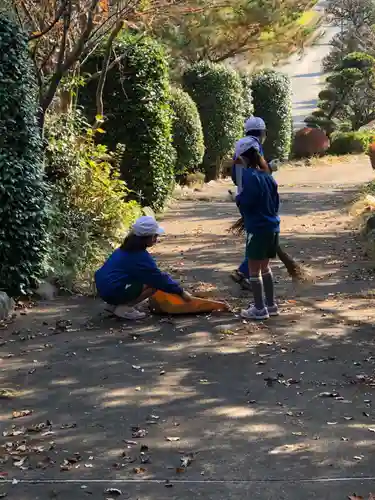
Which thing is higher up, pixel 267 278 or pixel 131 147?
pixel 131 147

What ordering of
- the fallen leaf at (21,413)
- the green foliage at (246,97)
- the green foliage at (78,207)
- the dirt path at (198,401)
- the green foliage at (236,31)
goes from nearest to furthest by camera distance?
the dirt path at (198,401)
the fallen leaf at (21,413)
the green foliage at (78,207)
the green foliage at (236,31)
the green foliage at (246,97)

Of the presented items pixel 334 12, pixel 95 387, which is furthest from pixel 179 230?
pixel 334 12

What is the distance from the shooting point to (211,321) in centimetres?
709

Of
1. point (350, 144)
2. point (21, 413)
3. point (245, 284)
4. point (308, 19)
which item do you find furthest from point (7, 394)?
point (350, 144)

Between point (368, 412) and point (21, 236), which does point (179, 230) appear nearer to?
point (21, 236)

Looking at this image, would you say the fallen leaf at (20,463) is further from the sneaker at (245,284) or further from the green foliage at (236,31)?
the green foliage at (236,31)

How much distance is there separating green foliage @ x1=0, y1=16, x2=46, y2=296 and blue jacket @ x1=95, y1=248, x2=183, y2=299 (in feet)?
2.89

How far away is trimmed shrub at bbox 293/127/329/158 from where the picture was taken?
2808 centimetres

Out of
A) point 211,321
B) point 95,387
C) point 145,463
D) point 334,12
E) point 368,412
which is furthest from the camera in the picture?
point 334,12

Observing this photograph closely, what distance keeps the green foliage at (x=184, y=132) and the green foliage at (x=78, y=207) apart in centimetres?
634

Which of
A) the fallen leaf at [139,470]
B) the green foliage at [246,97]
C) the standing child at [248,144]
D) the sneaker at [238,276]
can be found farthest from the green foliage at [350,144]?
the fallen leaf at [139,470]

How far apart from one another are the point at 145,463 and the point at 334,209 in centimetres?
1096

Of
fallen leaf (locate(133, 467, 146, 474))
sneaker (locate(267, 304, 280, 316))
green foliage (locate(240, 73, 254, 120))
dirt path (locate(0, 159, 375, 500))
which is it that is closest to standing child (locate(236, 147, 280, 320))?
sneaker (locate(267, 304, 280, 316))

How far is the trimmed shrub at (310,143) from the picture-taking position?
2808 centimetres
